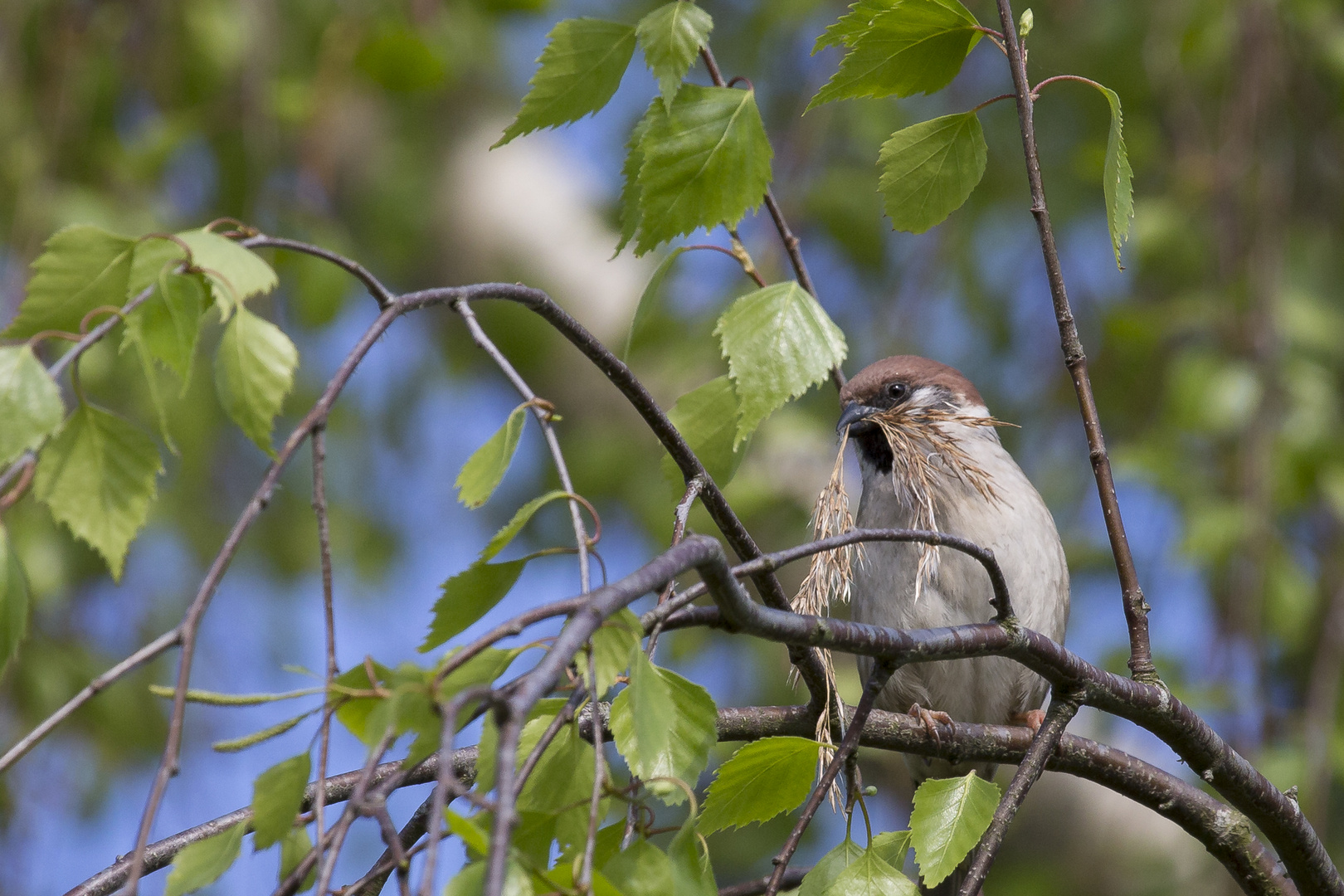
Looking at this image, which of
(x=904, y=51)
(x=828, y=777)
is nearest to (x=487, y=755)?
(x=828, y=777)

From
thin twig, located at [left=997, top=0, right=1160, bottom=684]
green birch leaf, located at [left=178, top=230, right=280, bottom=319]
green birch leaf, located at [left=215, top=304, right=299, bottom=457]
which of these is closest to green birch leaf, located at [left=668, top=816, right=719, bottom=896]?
green birch leaf, located at [left=215, top=304, right=299, bottom=457]

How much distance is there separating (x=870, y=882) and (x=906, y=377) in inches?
69.6

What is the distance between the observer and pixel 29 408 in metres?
1.03

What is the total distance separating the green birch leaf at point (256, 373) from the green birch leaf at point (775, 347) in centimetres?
44

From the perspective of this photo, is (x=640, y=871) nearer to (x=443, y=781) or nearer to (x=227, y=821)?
(x=443, y=781)

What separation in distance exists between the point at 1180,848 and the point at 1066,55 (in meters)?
2.73

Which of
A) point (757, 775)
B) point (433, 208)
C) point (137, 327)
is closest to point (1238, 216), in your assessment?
point (433, 208)

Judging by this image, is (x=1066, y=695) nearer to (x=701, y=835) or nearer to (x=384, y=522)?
(x=701, y=835)

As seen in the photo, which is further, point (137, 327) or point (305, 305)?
point (305, 305)

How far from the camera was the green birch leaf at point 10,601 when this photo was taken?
3.51ft

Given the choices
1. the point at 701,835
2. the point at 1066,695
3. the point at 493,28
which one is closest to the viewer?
the point at 701,835

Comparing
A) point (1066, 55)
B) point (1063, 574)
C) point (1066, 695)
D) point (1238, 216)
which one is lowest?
point (1066, 695)

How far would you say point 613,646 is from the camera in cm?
92

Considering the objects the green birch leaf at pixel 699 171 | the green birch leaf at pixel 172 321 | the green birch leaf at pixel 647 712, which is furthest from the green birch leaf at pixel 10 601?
the green birch leaf at pixel 699 171
